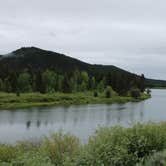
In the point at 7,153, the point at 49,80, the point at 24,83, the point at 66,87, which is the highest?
the point at 49,80

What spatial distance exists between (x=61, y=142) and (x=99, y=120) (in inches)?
2151

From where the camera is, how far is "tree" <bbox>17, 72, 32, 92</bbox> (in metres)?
150

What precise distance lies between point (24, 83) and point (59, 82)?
18093mm

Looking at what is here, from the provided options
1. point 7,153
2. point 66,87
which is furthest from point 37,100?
point 7,153

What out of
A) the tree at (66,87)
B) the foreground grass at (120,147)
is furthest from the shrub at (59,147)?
the tree at (66,87)

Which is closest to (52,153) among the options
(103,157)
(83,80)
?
(103,157)

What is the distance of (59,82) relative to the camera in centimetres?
16525

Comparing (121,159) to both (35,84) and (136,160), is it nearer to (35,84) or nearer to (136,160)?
(136,160)

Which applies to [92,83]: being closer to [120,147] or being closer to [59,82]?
[59,82]

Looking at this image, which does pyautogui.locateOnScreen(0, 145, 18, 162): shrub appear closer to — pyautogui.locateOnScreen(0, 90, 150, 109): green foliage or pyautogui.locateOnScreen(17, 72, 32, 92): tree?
pyautogui.locateOnScreen(0, 90, 150, 109): green foliage

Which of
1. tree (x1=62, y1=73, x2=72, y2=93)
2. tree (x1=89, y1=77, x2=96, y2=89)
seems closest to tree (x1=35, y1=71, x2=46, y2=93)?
tree (x1=62, y1=73, x2=72, y2=93)

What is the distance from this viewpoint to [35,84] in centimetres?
15462

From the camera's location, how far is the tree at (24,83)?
150 metres

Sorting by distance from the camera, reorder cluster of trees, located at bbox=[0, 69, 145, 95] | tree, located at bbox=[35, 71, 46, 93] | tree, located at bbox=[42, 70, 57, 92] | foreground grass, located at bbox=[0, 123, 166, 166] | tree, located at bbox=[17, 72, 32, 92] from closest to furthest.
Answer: foreground grass, located at bbox=[0, 123, 166, 166], cluster of trees, located at bbox=[0, 69, 145, 95], tree, located at bbox=[17, 72, 32, 92], tree, located at bbox=[35, 71, 46, 93], tree, located at bbox=[42, 70, 57, 92]
